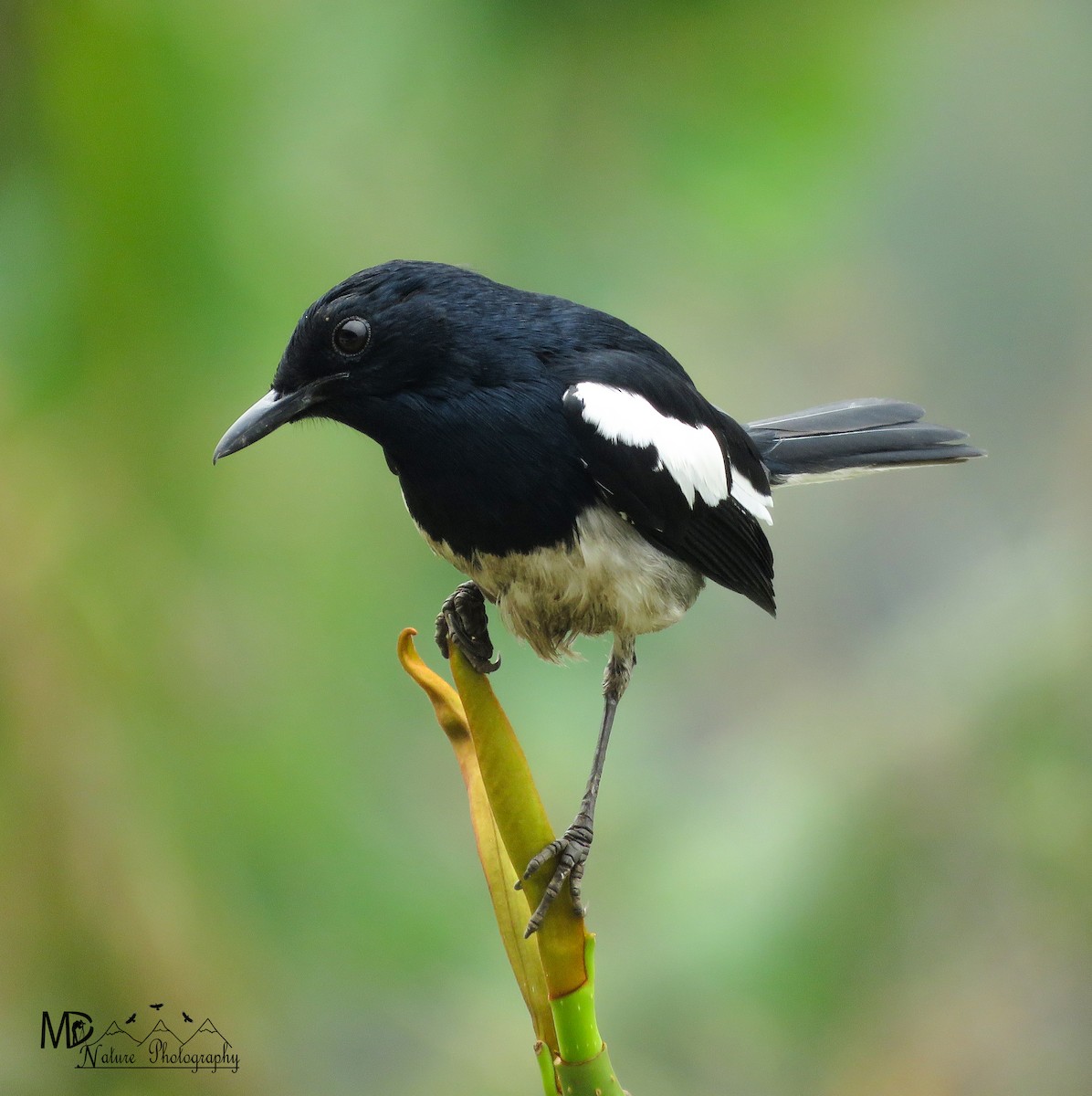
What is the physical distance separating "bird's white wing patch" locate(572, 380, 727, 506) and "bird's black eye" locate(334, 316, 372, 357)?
20 cm

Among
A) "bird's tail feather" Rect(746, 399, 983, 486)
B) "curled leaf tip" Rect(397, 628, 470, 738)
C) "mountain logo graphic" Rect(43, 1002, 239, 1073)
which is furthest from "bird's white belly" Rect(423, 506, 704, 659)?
"mountain logo graphic" Rect(43, 1002, 239, 1073)

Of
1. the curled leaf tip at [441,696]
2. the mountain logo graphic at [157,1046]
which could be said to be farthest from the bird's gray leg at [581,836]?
the mountain logo graphic at [157,1046]

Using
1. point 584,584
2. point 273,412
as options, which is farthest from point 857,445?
point 273,412

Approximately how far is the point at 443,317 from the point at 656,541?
0.31 metres

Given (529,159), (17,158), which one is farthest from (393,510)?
(17,158)

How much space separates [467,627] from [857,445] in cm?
61

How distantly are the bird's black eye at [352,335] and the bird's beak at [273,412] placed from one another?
0.02m

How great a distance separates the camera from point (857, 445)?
1.50 m

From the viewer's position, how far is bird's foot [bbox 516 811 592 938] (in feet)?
3.17

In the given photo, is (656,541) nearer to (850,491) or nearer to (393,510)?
(393,510)

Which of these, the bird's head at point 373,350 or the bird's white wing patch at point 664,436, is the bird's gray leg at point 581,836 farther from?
the bird's head at point 373,350

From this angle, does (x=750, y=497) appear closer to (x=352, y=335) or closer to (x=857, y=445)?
(x=857, y=445)

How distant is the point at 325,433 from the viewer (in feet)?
6.47

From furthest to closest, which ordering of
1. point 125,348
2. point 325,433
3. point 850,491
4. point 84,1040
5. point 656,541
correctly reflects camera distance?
point 850,491 < point 325,433 < point 125,348 < point 84,1040 < point 656,541
